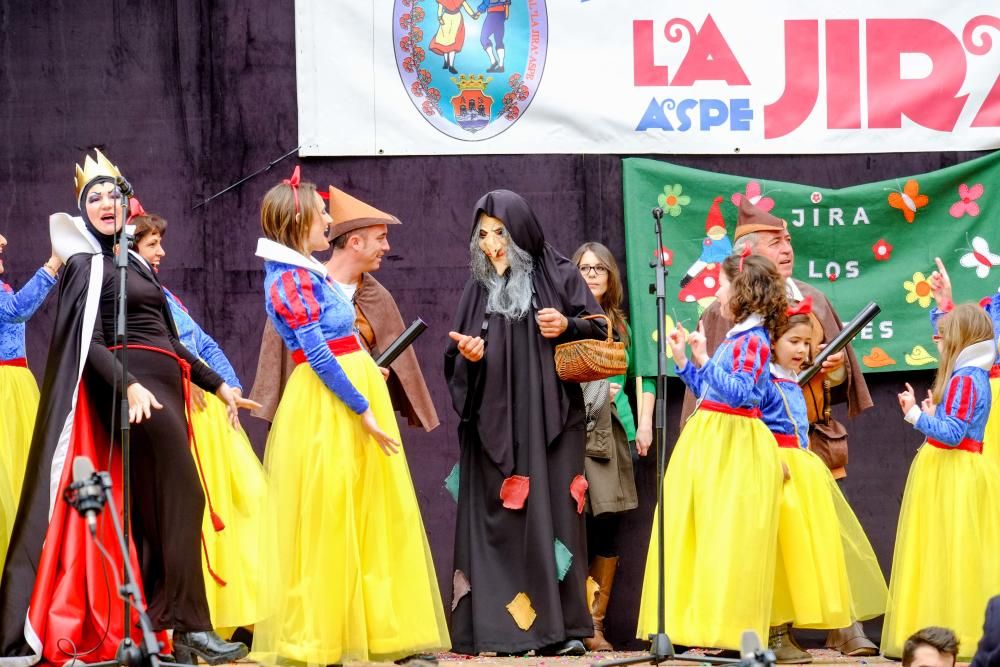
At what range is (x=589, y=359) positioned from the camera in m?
6.76

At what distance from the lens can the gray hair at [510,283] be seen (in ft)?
22.9

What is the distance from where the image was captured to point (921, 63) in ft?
27.3

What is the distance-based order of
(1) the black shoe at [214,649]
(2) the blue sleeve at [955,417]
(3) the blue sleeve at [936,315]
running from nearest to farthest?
(1) the black shoe at [214,649]
(2) the blue sleeve at [955,417]
(3) the blue sleeve at [936,315]

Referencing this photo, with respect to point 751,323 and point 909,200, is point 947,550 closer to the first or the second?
point 751,323

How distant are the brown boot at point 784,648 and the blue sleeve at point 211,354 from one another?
109 inches

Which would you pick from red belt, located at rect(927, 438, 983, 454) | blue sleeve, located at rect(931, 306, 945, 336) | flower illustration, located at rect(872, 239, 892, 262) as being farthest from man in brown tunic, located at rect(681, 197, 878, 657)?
red belt, located at rect(927, 438, 983, 454)

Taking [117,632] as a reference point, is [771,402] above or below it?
above

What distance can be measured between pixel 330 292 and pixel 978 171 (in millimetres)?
4083

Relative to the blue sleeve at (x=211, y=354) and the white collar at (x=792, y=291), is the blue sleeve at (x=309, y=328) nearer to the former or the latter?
the blue sleeve at (x=211, y=354)

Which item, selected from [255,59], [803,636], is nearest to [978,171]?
[803,636]

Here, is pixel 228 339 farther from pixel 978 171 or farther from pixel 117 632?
pixel 978 171

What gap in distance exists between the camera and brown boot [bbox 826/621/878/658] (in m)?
7.26

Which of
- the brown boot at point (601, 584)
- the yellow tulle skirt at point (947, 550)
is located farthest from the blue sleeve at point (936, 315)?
the brown boot at point (601, 584)

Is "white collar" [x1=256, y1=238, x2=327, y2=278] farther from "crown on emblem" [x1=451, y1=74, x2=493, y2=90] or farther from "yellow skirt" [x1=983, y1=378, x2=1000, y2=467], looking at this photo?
"yellow skirt" [x1=983, y1=378, x2=1000, y2=467]
